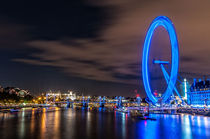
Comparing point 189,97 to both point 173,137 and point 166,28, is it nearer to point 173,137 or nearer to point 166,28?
point 166,28

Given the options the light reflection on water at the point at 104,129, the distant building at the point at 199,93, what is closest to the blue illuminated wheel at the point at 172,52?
the light reflection on water at the point at 104,129

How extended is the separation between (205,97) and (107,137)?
168ft

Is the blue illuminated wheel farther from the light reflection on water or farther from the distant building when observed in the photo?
the distant building

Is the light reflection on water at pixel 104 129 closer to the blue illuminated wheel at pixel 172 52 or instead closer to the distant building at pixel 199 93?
the blue illuminated wheel at pixel 172 52

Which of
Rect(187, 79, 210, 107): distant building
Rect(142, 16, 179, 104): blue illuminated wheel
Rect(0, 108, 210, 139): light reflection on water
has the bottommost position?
Rect(0, 108, 210, 139): light reflection on water

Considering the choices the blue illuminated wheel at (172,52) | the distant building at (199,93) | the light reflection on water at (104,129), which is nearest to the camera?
the light reflection on water at (104,129)

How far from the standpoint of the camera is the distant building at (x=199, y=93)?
2513 inches

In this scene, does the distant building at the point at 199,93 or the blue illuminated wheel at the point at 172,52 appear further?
the distant building at the point at 199,93

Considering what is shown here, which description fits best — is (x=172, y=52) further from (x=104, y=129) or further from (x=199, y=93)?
(x=199, y=93)

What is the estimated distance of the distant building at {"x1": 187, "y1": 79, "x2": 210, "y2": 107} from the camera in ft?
209

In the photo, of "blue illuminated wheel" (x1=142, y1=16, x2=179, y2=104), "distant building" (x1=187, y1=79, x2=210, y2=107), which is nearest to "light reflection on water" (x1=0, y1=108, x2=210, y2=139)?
"blue illuminated wheel" (x1=142, y1=16, x2=179, y2=104)

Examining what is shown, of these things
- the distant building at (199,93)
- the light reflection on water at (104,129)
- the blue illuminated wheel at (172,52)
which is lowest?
the light reflection on water at (104,129)

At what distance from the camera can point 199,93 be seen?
68500 millimetres

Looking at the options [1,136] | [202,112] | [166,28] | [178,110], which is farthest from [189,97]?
[1,136]
